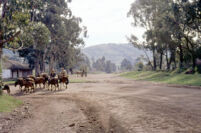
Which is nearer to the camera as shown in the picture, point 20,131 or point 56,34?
point 20,131

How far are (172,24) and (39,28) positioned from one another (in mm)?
23285

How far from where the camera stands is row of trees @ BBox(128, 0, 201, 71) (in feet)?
104

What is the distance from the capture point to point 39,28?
24688mm

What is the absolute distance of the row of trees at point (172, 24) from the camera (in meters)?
31.6

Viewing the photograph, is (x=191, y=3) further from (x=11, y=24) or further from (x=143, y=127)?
(x=143, y=127)

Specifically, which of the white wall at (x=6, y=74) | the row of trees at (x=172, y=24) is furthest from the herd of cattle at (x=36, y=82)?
the white wall at (x=6, y=74)

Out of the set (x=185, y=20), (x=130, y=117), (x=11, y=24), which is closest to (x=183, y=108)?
(x=130, y=117)

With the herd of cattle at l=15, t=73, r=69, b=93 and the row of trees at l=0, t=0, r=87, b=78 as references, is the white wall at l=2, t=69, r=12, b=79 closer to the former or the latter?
the row of trees at l=0, t=0, r=87, b=78

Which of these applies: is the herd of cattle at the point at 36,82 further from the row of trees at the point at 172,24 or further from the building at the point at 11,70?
the building at the point at 11,70

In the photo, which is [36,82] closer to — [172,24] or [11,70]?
[172,24]

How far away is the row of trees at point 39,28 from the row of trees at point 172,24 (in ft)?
54.3

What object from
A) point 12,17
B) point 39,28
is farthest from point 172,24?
point 12,17

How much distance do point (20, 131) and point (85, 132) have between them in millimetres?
2494

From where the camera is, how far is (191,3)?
2964cm
